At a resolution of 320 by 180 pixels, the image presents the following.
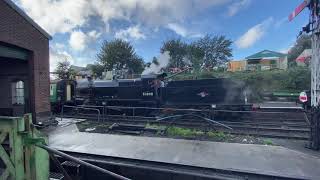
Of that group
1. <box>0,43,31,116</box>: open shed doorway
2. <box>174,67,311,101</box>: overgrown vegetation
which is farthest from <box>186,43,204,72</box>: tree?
<box>0,43,31,116</box>: open shed doorway

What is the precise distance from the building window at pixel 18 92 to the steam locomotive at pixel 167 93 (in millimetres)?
4983

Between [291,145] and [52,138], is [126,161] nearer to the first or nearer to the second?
[52,138]

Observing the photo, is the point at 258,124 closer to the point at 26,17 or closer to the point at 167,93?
the point at 167,93

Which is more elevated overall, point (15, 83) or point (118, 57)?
point (118, 57)

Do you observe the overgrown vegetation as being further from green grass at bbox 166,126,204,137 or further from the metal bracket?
the metal bracket

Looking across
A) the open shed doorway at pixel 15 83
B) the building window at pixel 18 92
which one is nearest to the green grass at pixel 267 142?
the open shed doorway at pixel 15 83

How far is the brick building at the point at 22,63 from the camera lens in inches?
397

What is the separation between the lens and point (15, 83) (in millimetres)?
14047

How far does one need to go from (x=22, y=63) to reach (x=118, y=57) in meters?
39.4

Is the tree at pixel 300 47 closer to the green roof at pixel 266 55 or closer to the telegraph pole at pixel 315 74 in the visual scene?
the green roof at pixel 266 55

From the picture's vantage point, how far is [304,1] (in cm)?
834

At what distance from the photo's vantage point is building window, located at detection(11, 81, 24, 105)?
14.0m

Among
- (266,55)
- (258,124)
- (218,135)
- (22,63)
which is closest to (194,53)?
(266,55)

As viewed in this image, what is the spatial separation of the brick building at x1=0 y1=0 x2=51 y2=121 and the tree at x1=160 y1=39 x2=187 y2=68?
39.2m
